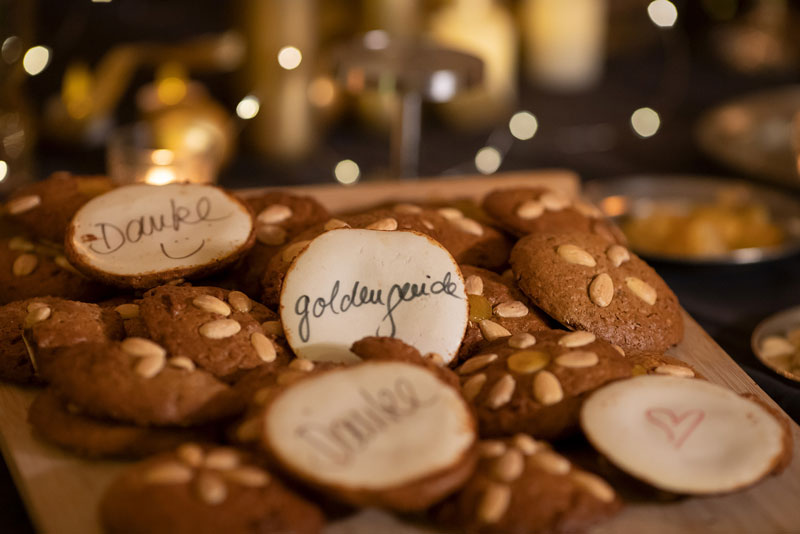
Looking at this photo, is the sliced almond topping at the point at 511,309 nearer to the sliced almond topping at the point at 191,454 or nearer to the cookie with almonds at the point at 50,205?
the sliced almond topping at the point at 191,454

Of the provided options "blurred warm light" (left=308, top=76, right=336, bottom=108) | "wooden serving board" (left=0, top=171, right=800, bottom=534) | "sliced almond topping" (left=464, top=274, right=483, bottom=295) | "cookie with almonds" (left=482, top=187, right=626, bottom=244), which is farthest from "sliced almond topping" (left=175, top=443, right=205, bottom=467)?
"blurred warm light" (left=308, top=76, right=336, bottom=108)

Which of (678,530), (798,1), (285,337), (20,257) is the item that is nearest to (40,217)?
(20,257)

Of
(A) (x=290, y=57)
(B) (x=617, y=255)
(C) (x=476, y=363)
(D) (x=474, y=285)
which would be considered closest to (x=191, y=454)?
(C) (x=476, y=363)

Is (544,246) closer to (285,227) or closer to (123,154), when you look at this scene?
(285,227)

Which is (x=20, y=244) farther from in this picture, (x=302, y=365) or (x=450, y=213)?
(x=450, y=213)

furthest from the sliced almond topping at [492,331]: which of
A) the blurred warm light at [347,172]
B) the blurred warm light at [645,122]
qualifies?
the blurred warm light at [645,122]

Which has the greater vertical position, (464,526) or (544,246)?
(544,246)
